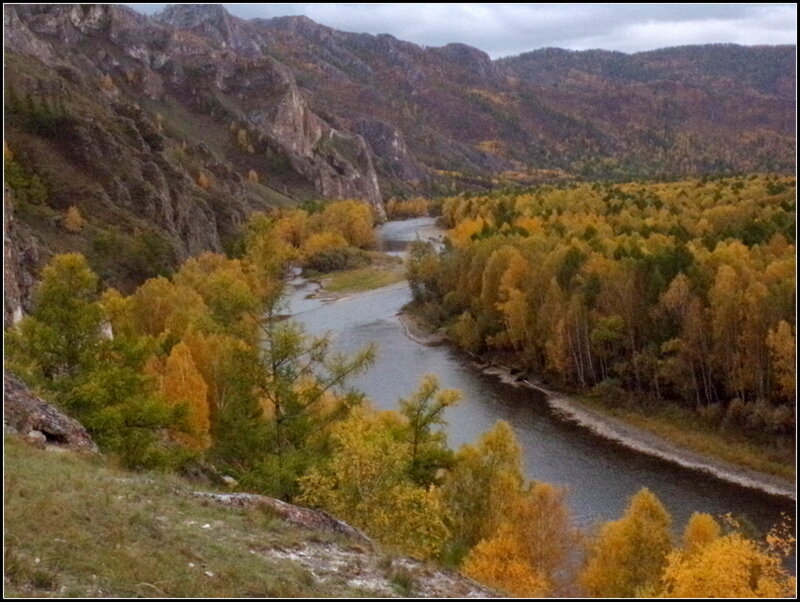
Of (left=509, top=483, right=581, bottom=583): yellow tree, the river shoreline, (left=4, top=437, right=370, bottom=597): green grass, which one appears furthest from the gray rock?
the river shoreline

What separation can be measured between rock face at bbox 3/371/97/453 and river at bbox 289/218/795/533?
57.6 feet

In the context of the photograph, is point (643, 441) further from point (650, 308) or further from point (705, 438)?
point (650, 308)

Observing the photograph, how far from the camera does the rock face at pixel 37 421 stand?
1839 cm

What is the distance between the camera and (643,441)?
45812 millimetres

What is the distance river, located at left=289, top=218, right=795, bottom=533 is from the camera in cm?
3681

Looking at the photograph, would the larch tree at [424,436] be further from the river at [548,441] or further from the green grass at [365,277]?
the green grass at [365,277]

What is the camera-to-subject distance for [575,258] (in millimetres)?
58969

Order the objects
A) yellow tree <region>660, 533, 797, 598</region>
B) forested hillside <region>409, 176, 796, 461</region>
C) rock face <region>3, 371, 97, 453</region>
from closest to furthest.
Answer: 1. rock face <region>3, 371, 97, 453</region>
2. yellow tree <region>660, 533, 797, 598</region>
3. forested hillside <region>409, 176, 796, 461</region>

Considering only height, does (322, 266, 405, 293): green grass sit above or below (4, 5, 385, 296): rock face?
below

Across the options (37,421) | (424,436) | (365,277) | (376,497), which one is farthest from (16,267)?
(365,277)

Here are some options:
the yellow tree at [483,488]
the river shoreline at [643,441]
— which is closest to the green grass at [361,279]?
the river shoreline at [643,441]

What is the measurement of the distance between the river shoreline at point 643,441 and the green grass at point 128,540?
31.4 metres

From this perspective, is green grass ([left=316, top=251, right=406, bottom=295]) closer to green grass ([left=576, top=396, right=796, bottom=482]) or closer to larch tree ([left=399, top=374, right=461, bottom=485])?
green grass ([left=576, top=396, right=796, bottom=482])

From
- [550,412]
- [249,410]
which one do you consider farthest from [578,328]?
[249,410]
